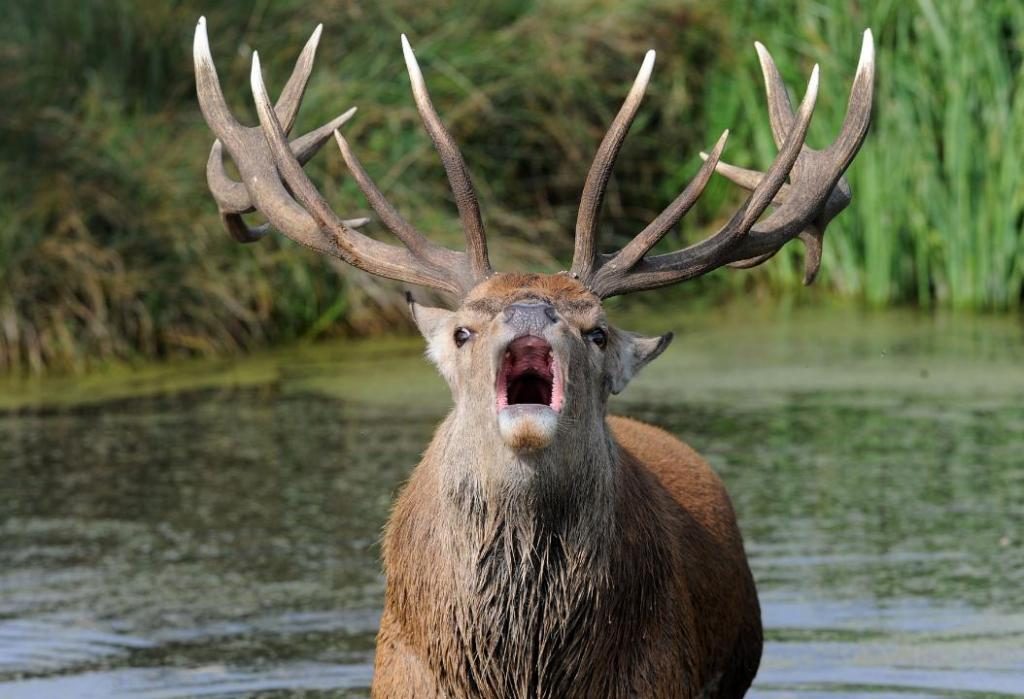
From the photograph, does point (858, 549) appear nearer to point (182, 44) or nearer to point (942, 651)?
point (942, 651)

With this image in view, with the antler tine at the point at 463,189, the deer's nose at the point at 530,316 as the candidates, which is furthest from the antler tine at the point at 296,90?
the deer's nose at the point at 530,316

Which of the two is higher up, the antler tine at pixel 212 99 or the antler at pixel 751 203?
the antler tine at pixel 212 99

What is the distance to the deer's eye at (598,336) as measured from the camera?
15.5 feet

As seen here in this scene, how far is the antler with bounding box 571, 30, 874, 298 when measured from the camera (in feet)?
16.9

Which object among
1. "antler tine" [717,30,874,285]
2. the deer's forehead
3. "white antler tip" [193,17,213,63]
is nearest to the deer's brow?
the deer's forehead

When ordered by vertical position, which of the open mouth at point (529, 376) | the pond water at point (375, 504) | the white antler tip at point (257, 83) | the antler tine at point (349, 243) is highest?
the white antler tip at point (257, 83)

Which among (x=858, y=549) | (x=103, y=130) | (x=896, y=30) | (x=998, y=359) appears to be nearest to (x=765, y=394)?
(x=998, y=359)

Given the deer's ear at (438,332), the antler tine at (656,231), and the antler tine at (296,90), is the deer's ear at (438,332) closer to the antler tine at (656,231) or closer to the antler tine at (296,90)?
the antler tine at (656,231)

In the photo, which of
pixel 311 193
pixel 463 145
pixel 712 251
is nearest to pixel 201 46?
pixel 311 193

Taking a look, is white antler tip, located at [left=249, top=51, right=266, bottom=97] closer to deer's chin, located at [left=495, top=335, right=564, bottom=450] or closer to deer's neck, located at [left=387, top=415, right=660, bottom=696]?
deer's neck, located at [left=387, top=415, right=660, bottom=696]

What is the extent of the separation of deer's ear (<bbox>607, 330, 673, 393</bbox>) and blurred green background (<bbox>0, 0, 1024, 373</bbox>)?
692 cm

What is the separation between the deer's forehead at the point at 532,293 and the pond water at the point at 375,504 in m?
2.03

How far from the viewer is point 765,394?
10672 millimetres

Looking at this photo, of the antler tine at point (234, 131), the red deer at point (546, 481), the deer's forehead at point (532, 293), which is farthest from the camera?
the antler tine at point (234, 131)
